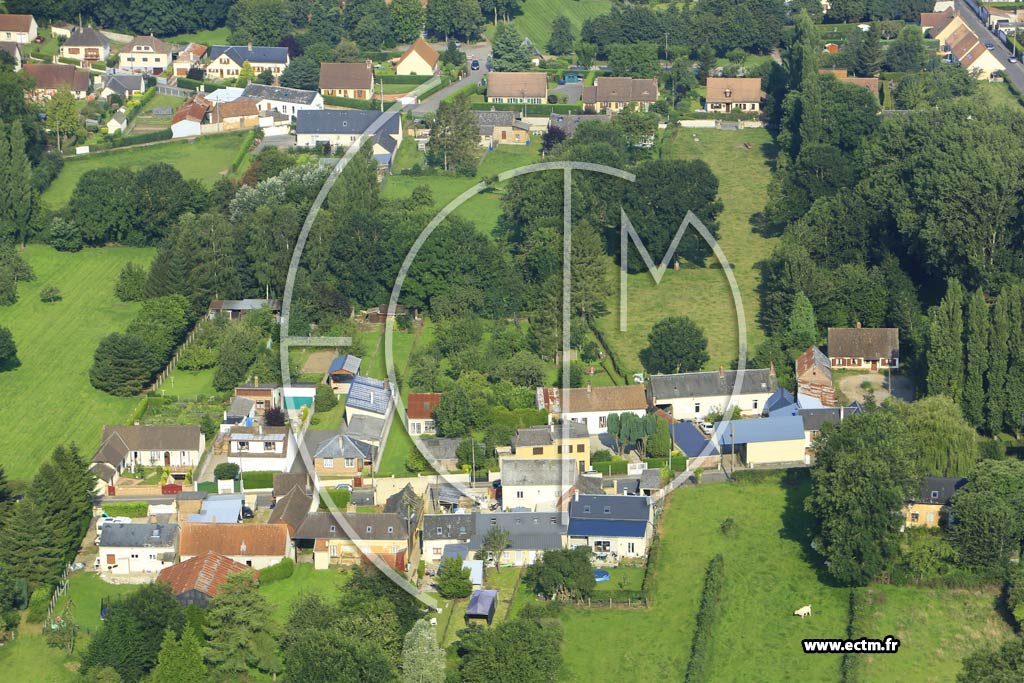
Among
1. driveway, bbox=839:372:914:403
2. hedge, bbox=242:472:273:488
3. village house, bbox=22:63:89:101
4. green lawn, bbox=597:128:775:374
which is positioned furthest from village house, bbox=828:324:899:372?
village house, bbox=22:63:89:101

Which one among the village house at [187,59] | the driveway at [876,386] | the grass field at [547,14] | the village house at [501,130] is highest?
the grass field at [547,14]

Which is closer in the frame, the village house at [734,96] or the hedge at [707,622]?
the hedge at [707,622]

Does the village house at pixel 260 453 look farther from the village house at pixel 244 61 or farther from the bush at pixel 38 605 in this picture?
the village house at pixel 244 61

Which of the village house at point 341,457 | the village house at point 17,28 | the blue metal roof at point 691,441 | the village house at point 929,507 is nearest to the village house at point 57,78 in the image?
the village house at point 17,28

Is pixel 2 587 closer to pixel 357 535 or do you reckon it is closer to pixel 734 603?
pixel 357 535

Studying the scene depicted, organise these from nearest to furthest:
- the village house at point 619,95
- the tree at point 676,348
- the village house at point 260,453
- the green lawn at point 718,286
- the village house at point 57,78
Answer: the village house at point 260,453
the tree at point 676,348
the green lawn at point 718,286
the village house at point 57,78
the village house at point 619,95

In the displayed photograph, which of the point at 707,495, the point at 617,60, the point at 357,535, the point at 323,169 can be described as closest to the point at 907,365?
the point at 707,495

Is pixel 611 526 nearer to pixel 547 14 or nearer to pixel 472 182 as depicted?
pixel 472 182
